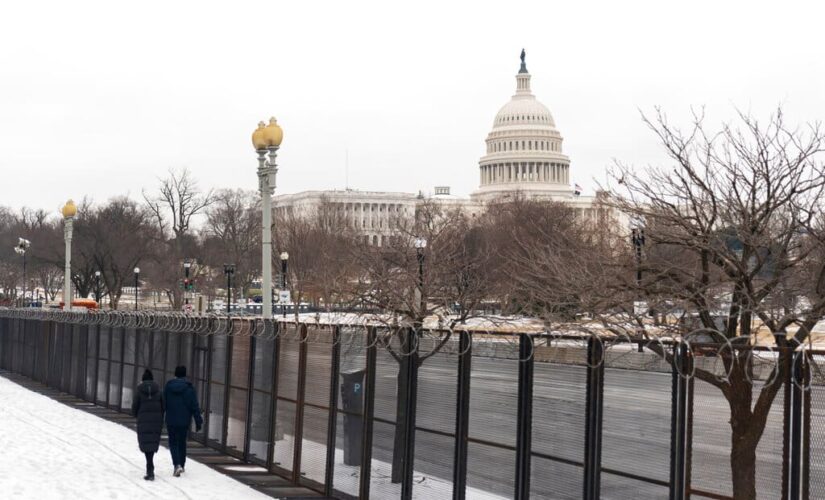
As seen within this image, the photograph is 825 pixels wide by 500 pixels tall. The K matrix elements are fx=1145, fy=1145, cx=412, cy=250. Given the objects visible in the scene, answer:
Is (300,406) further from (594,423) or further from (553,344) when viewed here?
(594,423)

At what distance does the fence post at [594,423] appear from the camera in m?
10.3

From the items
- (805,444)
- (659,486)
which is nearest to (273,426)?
(659,486)

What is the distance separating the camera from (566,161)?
7756 inches

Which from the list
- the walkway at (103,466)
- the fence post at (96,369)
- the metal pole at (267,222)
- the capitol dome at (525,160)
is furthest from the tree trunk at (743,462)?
the capitol dome at (525,160)

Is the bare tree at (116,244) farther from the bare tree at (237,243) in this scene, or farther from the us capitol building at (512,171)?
the us capitol building at (512,171)

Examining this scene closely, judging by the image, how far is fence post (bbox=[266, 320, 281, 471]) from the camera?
16906mm

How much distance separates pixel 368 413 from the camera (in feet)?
46.5

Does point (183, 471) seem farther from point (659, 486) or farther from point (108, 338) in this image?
point (108, 338)

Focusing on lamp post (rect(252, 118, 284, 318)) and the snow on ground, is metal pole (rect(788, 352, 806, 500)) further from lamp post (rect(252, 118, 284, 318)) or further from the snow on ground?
lamp post (rect(252, 118, 284, 318))

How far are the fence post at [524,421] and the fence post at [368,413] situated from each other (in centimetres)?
309

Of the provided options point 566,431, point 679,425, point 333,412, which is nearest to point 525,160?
point 333,412

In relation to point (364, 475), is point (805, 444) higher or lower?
higher

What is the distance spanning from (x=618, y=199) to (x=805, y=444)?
509cm

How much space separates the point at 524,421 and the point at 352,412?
157 inches
